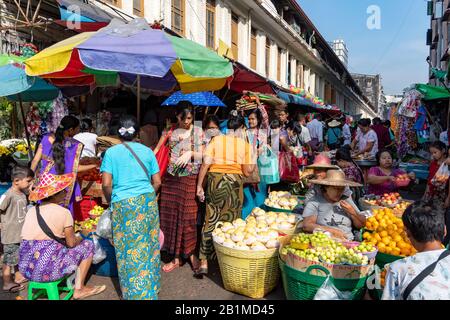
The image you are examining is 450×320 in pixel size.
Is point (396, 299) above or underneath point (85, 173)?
underneath

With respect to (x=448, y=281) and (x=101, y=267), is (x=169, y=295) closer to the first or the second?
(x=101, y=267)

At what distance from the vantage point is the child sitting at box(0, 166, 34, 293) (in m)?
3.96

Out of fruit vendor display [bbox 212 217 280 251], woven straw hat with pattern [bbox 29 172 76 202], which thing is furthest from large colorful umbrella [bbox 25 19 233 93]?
fruit vendor display [bbox 212 217 280 251]

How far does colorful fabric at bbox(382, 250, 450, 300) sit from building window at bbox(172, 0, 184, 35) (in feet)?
34.2

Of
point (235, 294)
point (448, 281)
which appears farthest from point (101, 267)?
point (448, 281)

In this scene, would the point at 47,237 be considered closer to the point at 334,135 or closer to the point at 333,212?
the point at 333,212

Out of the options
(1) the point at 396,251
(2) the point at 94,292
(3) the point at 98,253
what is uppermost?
(1) the point at 396,251

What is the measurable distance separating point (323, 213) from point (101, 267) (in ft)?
8.83

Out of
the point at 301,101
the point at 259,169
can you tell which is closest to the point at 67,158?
the point at 259,169

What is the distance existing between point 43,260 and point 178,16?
32.3ft

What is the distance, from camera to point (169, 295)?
3855 mm

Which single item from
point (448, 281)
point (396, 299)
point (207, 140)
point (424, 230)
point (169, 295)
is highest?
point (207, 140)

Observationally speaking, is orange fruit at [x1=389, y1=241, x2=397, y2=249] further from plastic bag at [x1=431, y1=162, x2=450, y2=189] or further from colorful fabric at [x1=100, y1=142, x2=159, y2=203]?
colorful fabric at [x1=100, y1=142, x2=159, y2=203]

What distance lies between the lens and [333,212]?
389 centimetres
